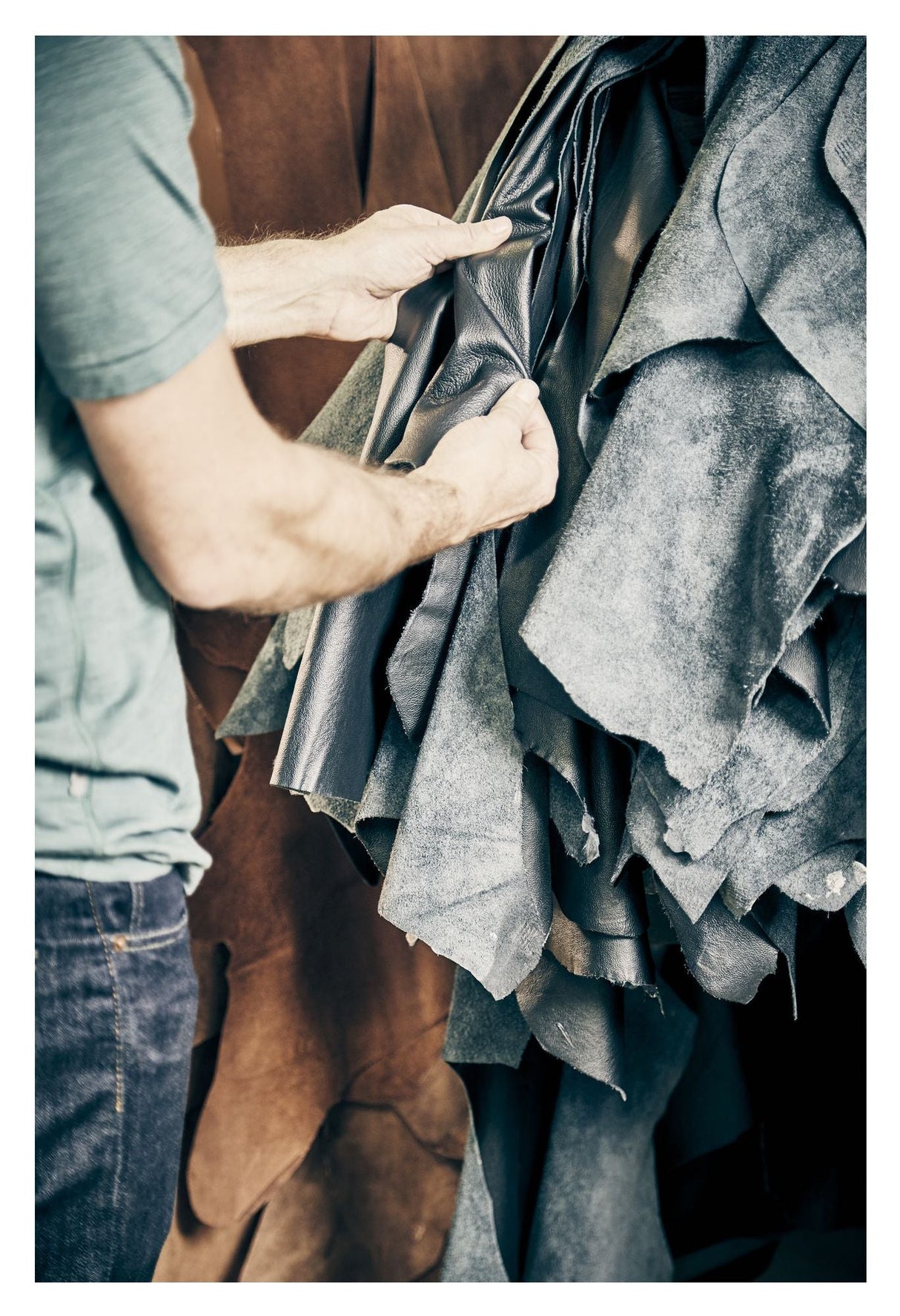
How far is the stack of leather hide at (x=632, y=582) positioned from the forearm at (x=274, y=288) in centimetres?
8

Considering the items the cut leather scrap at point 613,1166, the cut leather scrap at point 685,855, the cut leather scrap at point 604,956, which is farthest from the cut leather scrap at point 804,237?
the cut leather scrap at point 613,1166

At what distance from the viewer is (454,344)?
70cm

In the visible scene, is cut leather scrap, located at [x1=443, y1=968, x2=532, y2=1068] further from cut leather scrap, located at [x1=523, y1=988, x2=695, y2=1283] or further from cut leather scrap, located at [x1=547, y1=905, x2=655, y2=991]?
cut leather scrap, located at [x1=547, y1=905, x2=655, y2=991]

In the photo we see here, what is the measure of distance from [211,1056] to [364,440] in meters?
0.72

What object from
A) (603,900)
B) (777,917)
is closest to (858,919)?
(777,917)

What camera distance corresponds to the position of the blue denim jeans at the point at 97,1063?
57 cm

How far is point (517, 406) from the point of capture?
0.66 m

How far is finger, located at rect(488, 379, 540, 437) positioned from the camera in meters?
0.65

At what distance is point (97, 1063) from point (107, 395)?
40cm

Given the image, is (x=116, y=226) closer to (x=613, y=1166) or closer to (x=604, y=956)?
(x=604, y=956)

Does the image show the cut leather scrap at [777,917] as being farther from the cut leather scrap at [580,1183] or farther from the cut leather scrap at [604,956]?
the cut leather scrap at [580,1183]

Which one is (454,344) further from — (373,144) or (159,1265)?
(159,1265)

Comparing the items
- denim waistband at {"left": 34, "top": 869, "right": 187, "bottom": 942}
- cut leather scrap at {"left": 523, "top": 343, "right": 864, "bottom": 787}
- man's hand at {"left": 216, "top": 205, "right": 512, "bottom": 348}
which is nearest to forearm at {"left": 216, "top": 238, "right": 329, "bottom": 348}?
man's hand at {"left": 216, "top": 205, "right": 512, "bottom": 348}

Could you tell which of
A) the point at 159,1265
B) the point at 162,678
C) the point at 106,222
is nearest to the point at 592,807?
the point at 162,678
